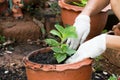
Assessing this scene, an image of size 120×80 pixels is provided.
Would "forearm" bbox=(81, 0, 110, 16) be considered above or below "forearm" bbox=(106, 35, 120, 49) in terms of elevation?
above

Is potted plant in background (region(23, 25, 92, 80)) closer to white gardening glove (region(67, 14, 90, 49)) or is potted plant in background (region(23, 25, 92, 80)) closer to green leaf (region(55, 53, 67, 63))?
green leaf (region(55, 53, 67, 63))

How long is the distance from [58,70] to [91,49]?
0.23 meters

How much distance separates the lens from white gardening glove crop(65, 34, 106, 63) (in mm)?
1862

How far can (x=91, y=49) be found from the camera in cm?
190

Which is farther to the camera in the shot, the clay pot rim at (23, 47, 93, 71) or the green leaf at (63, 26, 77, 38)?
the green leaf at (63, 26, 77, 38)

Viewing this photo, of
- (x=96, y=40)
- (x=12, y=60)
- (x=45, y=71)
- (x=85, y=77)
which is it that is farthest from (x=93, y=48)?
(x=12, y=60)

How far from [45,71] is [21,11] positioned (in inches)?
52.8

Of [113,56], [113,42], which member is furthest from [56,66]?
[113,56]

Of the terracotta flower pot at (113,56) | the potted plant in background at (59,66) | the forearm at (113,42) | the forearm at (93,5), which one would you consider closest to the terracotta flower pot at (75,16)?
the terracotta flower pot at (113,56)

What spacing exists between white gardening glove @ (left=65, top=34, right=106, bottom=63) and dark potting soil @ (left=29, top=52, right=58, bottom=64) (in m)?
0.09

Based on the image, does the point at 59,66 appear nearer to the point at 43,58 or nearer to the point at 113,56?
the point at 43,58

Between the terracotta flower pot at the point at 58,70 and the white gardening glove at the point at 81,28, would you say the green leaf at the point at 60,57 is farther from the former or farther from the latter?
the white gardening glove at the point at 81,28

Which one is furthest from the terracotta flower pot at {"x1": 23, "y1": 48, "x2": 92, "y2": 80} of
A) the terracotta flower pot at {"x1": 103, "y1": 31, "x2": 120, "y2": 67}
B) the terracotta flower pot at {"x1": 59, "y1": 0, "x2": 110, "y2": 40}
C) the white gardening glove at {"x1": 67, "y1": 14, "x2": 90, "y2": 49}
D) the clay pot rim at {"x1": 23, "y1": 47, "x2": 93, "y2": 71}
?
the terracotta flower pot at {"x1": 59, "y1": 0, "x2": 110, "y2": 40}

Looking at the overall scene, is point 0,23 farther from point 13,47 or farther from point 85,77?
point 85,77
